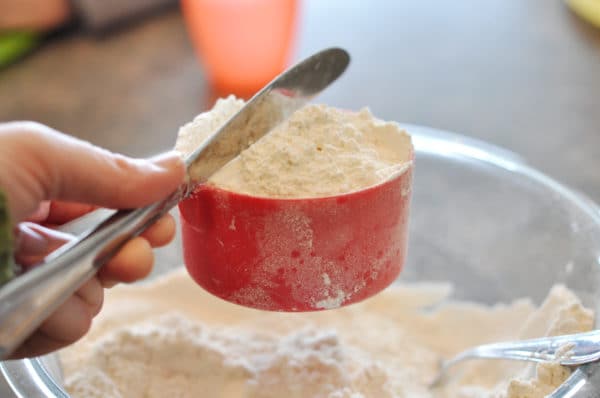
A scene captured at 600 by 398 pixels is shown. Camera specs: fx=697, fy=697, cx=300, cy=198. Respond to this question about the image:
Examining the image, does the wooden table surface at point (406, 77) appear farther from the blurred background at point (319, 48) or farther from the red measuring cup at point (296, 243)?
the red measuring cup at point (296, 243)

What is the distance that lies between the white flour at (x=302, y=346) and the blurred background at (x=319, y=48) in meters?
0.34

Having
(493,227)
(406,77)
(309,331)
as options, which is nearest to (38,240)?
(309,331)

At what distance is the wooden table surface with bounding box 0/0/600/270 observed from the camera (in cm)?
108

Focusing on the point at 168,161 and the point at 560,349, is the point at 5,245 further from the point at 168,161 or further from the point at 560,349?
the point at 560,349

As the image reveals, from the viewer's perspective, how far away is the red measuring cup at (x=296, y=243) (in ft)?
1.44

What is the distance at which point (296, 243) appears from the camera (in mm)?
449

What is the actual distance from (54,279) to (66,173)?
0.06m

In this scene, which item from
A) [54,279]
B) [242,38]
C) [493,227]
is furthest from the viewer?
[242,38]

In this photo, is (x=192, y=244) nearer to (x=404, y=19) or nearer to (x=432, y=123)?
(x=432, y=123)

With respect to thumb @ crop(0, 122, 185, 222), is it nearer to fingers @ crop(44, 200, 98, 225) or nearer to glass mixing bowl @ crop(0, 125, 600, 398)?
fingers @ crop(44, 200, 98, 225)

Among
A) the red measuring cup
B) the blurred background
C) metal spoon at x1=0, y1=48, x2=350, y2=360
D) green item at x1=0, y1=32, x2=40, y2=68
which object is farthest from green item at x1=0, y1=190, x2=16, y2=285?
green item at x1=0, y1=32, x2=40, y2=68

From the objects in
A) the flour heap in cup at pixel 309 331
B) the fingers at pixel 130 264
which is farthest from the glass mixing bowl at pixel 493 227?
the fingers at pixel 130 264

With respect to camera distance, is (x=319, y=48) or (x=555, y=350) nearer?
(x=555, y=350)

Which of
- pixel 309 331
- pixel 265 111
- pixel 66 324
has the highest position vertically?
pixel 265 111
